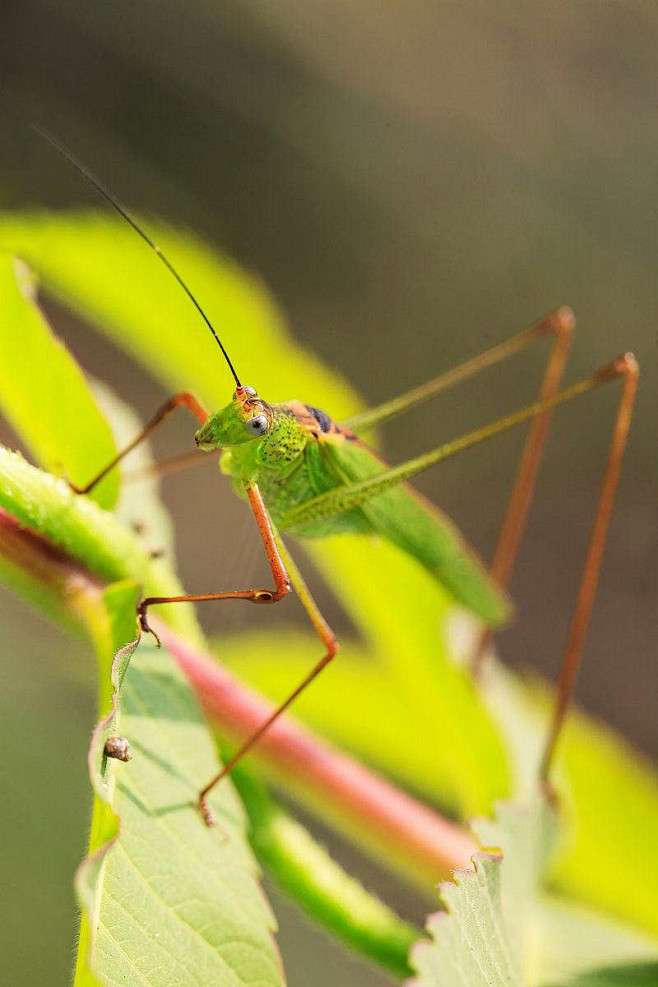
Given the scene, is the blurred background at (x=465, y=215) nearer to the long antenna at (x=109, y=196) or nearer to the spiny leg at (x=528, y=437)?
the spiny leg at (x=528, y=437)

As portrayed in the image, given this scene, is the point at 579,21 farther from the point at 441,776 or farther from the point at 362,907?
the point at 362,907

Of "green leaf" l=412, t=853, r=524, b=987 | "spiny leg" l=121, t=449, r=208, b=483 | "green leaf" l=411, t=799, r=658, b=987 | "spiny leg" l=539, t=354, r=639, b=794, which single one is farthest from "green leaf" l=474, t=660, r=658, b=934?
"green leaf" l=412, t=853, r=524, b=987

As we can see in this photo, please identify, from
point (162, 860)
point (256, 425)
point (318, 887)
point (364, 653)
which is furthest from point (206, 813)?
point (364, 653)

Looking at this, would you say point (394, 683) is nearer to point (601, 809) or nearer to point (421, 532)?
point (421, 532)

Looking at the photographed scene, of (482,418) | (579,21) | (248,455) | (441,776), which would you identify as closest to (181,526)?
(482,418)

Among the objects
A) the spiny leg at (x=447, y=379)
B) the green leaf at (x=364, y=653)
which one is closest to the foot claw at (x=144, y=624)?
the green leaf at (x=364, y=653)

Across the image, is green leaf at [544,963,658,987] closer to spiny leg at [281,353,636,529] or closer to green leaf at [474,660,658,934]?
green leaf at [474,660,658,934]
